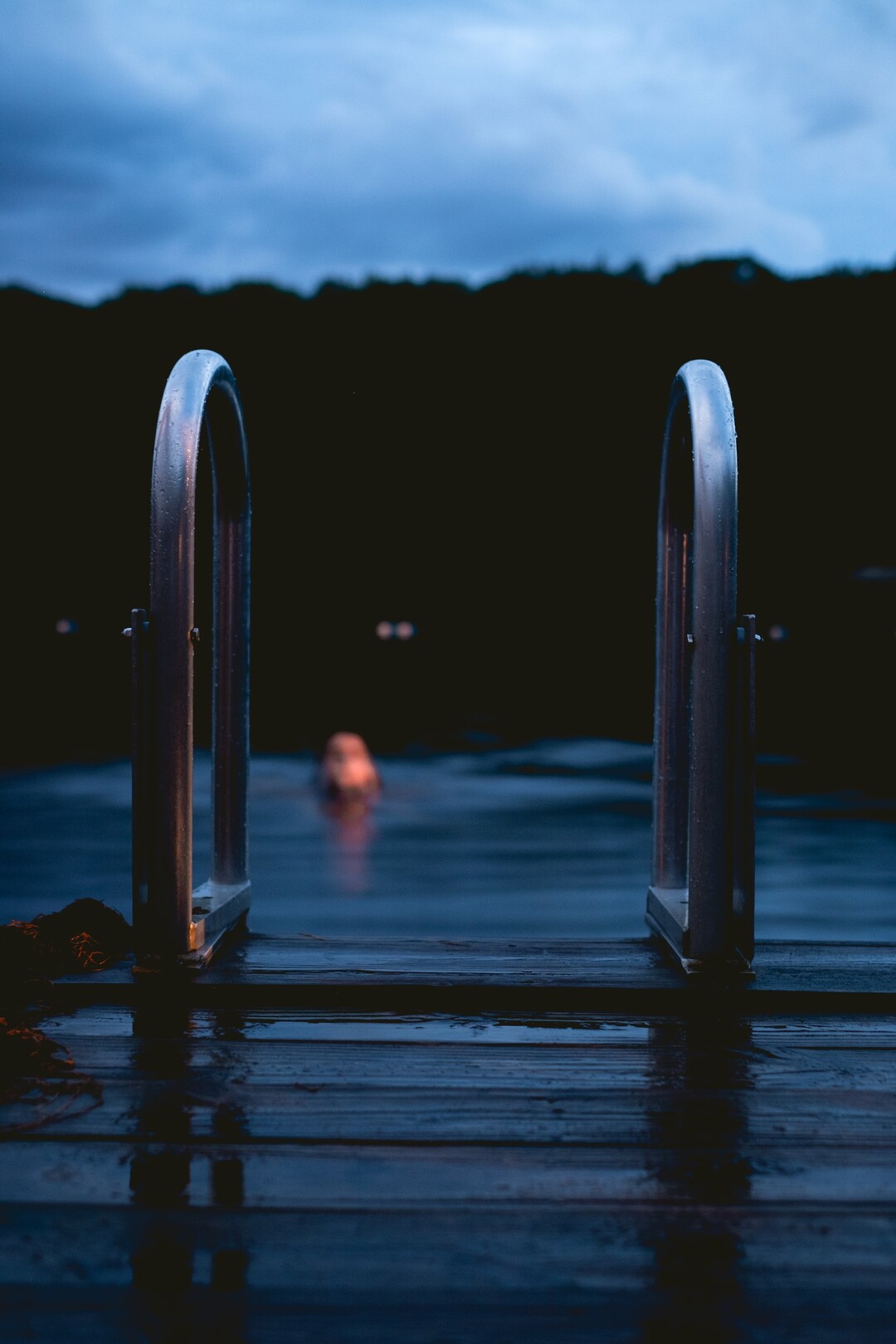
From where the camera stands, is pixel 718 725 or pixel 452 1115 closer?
pixel 452 1115

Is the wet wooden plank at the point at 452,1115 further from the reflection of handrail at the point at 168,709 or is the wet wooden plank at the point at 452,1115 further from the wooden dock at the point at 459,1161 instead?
the reflection of handrail at the point at 168,709

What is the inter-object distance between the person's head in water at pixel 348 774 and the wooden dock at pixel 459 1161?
57.4 feet

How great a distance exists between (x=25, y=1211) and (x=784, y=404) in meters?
48.3

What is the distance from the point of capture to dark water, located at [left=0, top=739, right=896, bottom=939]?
11039 mm

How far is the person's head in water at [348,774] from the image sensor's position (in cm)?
1998

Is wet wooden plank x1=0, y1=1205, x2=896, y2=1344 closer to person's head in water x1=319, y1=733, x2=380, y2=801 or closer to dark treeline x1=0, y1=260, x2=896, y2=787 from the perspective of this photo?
person's head in water x1=319, y1=733, x2=380, y2=801

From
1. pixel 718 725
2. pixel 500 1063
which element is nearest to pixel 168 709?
pixel 500 1063

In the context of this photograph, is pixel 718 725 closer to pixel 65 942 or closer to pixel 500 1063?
pixel 500 1063

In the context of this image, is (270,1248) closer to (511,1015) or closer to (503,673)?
(511,1015)

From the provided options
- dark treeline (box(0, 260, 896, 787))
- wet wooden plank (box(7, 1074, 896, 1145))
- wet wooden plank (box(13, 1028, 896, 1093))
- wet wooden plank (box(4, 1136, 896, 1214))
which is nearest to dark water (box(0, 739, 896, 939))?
wet wooden plank (box(13, 1028, 896, 1093))

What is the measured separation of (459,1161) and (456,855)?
1355 cm

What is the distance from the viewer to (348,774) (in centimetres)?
2056

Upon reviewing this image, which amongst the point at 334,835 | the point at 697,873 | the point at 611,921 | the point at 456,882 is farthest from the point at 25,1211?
the point at 334,835

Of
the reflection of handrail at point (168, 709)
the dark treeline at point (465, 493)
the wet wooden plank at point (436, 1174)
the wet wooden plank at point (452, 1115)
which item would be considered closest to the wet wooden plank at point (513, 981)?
the reflection of handrail at point (168, 709)
